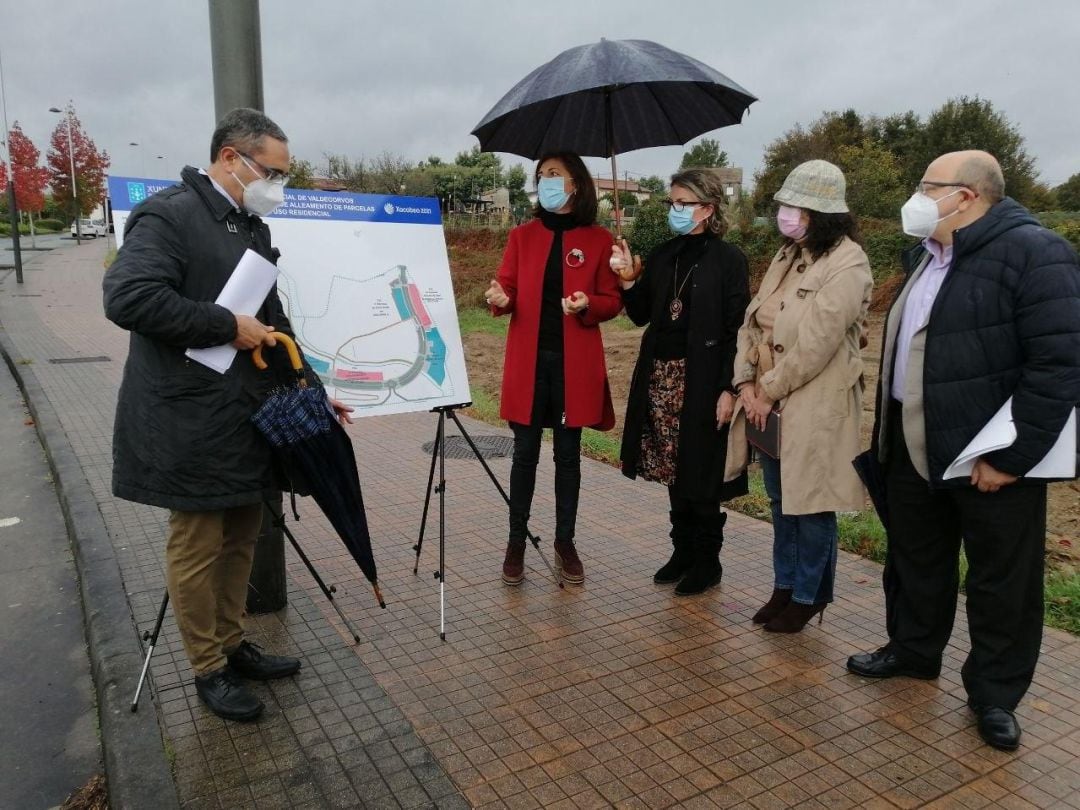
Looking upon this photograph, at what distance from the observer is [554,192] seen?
13.2 ft

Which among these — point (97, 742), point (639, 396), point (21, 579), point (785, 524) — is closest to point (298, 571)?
point (97, 742)

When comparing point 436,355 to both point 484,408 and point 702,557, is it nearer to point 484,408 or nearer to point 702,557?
point 702,557

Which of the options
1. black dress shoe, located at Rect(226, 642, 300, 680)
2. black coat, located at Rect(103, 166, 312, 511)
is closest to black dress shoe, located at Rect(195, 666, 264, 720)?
black dress shoe, located at Rect(226, 642, 300, 680)

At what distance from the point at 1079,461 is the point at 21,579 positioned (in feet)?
17.6

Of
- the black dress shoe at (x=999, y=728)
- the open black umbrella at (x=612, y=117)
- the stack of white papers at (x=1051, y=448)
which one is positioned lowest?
the black dress shoe at (x=999, y=728)

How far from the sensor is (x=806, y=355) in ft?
11.3

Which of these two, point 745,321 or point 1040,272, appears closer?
point 1040,272

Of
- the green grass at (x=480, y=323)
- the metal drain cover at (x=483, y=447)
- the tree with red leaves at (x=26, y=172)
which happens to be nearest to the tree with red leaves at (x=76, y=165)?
the tree with red leaves at (x=26, y=172)

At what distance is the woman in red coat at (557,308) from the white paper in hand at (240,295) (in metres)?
1.39

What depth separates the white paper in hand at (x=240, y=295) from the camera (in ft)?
9.29

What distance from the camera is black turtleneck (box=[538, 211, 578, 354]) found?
415 centimetres

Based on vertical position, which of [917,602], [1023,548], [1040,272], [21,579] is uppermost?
[1040,272]

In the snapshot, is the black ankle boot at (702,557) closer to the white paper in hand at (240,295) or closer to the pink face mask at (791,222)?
the pink face mask at (791,222)

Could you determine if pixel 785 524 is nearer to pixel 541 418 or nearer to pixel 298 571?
pixel 541 418
